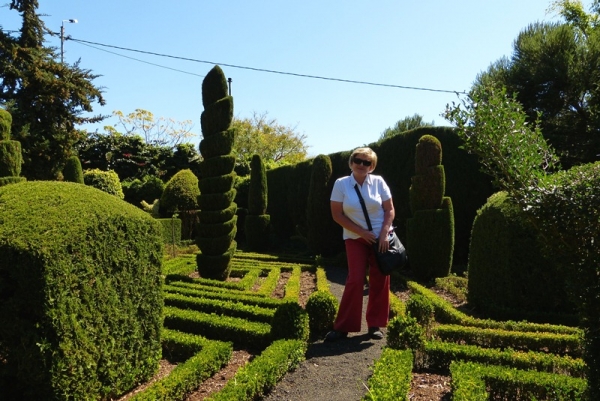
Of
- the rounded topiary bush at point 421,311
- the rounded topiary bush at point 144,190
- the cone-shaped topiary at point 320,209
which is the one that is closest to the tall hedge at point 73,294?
the rounded topiary bush at point 421,311

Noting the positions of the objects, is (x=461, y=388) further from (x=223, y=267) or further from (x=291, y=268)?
(x=291, y=268)

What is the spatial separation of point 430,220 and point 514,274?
2.99 meters

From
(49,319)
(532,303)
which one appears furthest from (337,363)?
(532,303)

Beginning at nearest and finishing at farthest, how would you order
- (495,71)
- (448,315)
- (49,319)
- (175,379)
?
1. (49,319)
2. (175,379)
3. (448,315)
4. (495,71)

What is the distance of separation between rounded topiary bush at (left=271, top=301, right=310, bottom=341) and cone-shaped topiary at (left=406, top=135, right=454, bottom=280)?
14.8 ft

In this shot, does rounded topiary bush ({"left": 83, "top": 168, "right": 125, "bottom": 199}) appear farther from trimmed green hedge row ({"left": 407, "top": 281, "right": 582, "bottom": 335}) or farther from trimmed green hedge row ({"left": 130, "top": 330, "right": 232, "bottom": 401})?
trimmed green hedge row ({"left": 407, "top": 281, "right": 582, "bottom": 335})

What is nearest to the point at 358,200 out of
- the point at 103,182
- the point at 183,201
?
the point at 183,201

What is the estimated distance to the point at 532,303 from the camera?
17.8 ft

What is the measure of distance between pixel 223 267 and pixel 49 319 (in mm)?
5968

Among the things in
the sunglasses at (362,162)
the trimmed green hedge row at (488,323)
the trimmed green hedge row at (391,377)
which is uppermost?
the sunglasses at (362,162)

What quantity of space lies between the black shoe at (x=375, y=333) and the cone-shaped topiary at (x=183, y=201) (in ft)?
43.8

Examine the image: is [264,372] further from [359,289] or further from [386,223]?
[386,223]

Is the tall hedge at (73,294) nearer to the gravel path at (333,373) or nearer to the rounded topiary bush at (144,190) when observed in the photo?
the gravel path at (333,373)

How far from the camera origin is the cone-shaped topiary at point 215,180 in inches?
337
